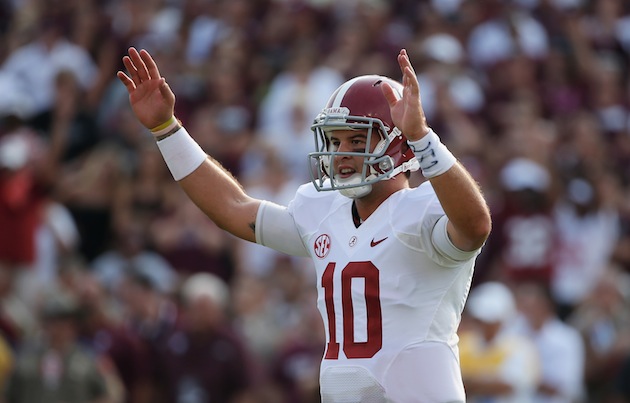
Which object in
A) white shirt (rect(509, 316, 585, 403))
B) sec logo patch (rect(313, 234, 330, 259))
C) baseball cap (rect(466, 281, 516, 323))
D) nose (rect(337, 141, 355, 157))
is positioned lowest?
white shirt (rect(509, 316, 585, 403))

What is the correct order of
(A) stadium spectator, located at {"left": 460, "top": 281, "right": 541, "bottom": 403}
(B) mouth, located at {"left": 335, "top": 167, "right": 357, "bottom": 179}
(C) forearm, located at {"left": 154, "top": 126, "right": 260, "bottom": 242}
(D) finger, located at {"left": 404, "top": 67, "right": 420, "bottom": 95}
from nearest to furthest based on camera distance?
1. (D) finger, located at {"left": 404, "top": 67, "right": 420, "bottom": 95}
2. (B) mouth, located at {"left": 335, "top": 167, "right": 357, "bottom": 179}
3. (C) forearm, located at {"left": 154, "top": 126, "right": 260, "bottom": 242}
4. (A) stadium spectator, located at {"left": 460, "top": 281, "right": 541, "bottom": 403}

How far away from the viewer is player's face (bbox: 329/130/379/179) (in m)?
4.24

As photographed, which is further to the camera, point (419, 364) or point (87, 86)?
point (87, 86)

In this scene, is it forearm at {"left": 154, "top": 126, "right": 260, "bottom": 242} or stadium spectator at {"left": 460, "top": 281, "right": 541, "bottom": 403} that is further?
stadium spectator at {"left": 460, "top": 281, "right": 541, "bottom": 403}

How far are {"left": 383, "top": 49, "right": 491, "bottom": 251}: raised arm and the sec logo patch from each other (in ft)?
1.83

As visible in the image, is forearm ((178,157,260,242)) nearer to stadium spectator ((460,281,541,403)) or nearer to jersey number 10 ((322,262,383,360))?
jersey number 10 ((322,262,383,360))

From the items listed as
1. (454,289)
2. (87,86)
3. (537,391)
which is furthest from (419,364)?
(87,86)

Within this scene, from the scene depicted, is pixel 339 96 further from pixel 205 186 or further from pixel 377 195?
pixel 205 186

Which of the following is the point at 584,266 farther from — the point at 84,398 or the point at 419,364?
the point at 419,364

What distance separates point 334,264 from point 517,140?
594cm

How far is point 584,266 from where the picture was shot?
31.2 feet

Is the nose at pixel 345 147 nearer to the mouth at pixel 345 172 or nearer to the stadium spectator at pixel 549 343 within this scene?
the mouth at pixel 345 172

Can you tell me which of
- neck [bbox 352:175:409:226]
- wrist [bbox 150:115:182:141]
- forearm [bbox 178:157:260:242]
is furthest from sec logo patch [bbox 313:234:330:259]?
wrist [bbox 150:115:182:141]

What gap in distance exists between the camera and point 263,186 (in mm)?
9766
